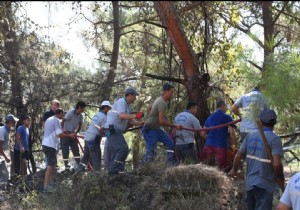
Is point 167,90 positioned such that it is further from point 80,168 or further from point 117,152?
point 80,168

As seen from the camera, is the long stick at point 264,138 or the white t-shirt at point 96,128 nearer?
the long stick at point 264,138

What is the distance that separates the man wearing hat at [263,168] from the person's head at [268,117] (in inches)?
1.7

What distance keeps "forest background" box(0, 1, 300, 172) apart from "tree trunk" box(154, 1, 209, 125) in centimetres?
2

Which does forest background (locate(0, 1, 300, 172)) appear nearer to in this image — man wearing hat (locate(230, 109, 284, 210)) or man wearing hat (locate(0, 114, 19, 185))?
man wearing hat (locate(230, 109, 284, 210))

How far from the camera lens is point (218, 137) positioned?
1015 centimetres

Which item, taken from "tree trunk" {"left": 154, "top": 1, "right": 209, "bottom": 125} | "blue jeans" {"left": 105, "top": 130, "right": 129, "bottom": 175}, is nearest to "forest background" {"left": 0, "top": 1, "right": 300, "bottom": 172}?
"tree trunk" {"left": 154, "top": 1, "right": 209, "bottom": 125}

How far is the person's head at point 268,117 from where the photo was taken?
260 inches

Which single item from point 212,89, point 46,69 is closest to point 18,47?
point 46,69

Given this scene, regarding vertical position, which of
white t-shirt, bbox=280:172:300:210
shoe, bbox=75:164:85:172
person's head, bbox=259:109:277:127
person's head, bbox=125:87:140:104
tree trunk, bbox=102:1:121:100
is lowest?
white t-shirt, bbox=280:172:300:210

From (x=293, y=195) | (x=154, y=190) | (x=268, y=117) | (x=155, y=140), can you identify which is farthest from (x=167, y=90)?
(x=293, y=195)

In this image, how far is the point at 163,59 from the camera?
14.3 metres

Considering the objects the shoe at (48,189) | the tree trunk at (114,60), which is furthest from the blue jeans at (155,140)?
the tree trunk at (114,60)

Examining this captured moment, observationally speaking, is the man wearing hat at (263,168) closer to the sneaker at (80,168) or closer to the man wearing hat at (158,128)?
the man wearing hat at (158,128)

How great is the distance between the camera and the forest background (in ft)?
22.5
